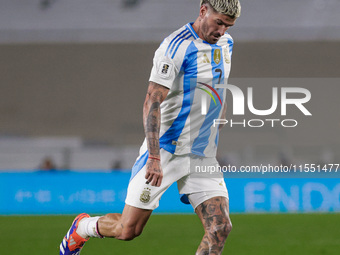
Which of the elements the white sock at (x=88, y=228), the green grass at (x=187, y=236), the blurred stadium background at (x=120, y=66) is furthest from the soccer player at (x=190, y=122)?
the blurred stadium background at (x=120, y=66)

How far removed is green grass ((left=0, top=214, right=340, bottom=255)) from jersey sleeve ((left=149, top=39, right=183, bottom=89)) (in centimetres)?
264

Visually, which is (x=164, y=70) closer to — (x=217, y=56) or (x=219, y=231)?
(x=217, y=56)

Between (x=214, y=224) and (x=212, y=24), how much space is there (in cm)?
120

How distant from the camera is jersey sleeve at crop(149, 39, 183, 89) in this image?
11.2 ft

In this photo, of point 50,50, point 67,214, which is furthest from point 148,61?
point 67,214

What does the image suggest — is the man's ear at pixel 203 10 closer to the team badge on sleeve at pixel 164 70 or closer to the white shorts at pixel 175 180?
the team badge on sleeve at pixel 164 70

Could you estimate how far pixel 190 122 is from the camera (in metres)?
3.64

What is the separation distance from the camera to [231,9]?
346 centimetres

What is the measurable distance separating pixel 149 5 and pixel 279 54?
4347mm

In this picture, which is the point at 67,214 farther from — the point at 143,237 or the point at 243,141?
the point at 243,141

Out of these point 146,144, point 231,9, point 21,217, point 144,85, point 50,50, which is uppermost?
point 50,50

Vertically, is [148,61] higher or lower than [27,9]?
lower

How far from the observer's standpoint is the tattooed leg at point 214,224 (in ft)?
11.3

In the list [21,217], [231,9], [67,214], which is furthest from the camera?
[67,214]
